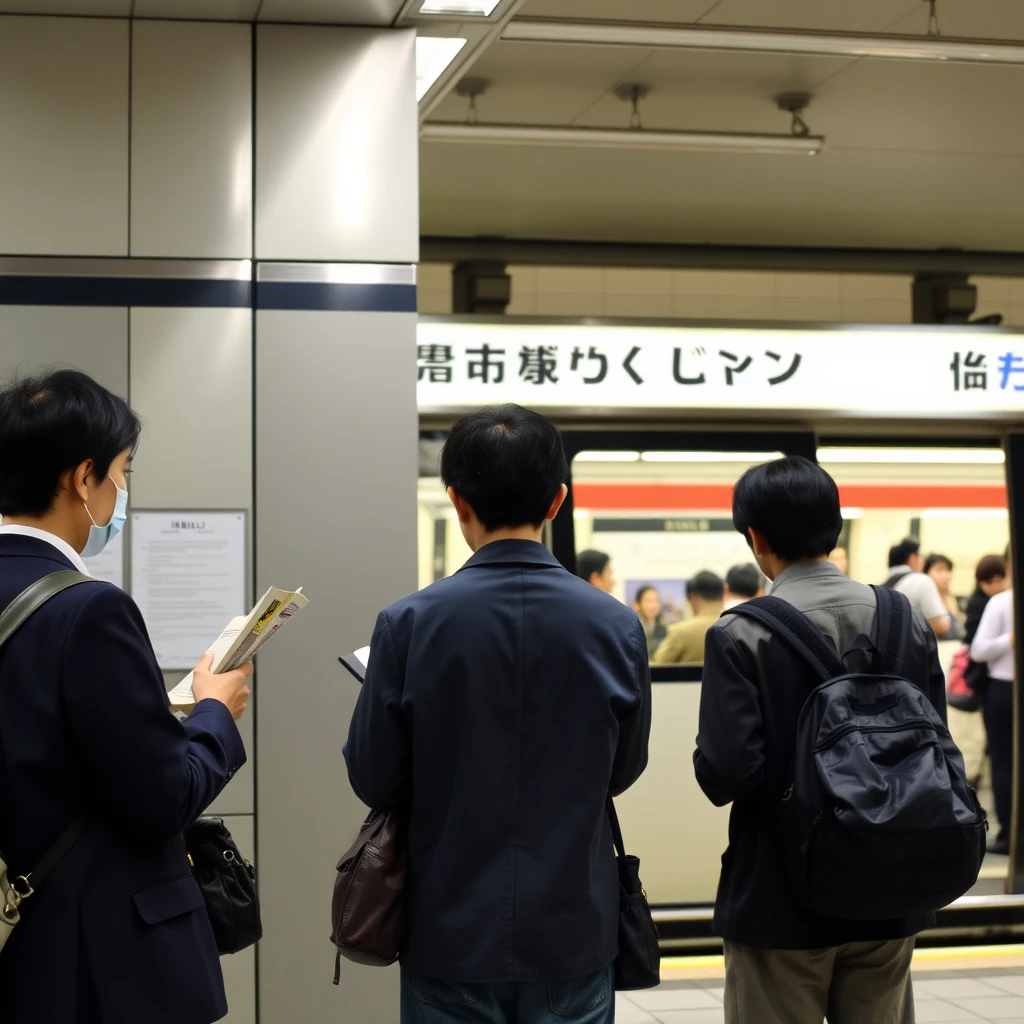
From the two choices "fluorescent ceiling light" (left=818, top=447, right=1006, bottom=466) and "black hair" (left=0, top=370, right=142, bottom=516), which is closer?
"black hair" (left=0, top=370, right=142, bottom=516)

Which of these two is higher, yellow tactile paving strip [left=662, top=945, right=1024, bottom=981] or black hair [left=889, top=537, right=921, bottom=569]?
black hair [left=889, top=537, right=921, bottom=569]

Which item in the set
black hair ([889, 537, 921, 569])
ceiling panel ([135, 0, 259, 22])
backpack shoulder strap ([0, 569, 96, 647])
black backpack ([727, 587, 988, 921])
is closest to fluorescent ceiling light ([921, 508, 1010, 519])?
black hair ([889, 537, 921, 569])

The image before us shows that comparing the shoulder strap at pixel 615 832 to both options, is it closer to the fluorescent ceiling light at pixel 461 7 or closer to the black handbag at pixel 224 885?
the black handbag at pixel 224 885

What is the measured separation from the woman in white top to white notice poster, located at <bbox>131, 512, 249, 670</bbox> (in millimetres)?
3590

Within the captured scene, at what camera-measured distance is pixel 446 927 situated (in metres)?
1.90

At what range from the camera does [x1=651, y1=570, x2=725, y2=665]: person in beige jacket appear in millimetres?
5234

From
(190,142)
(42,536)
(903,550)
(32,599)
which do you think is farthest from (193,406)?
(903,550)

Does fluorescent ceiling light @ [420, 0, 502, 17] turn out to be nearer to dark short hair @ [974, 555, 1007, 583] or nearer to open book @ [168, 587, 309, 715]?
open book @ [168, 587, 309, 715]

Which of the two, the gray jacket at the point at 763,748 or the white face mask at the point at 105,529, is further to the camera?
the gray jacket at the point at 763,748

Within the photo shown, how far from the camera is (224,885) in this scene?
2.02 meters

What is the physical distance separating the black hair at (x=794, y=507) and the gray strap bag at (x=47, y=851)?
134 centimetres

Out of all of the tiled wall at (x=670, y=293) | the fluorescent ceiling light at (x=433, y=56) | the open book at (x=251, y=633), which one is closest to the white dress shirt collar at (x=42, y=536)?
the open book at (x=251, y=633)

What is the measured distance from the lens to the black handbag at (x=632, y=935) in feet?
6.71

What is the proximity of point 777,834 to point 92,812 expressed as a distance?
126cm
